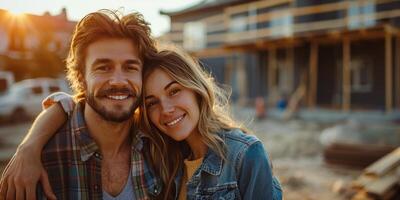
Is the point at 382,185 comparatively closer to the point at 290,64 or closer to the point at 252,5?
the point at 290,64

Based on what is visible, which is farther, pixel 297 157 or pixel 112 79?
pixel 297 157

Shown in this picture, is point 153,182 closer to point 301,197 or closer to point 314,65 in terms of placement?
point 301,197

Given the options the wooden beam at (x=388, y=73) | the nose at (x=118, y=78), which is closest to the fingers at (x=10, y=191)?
the nose at (x=118, y=78)

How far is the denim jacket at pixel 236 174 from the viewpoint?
214 cm

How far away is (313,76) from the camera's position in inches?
734

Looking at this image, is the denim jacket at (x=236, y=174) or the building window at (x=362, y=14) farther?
the building window at (x=362, y=14)

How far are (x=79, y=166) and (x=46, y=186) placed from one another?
0.25m

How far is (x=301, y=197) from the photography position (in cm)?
648

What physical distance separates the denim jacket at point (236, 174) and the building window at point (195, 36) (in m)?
22.9

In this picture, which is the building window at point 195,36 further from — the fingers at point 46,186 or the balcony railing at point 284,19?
the fingers at point 46,186

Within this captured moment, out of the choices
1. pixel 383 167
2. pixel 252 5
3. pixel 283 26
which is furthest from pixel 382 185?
pixel 252 5

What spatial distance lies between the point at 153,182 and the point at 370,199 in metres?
4.17

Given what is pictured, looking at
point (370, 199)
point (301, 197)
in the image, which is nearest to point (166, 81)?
point (370, 199)

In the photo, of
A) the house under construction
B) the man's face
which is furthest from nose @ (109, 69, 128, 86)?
the house under construction
